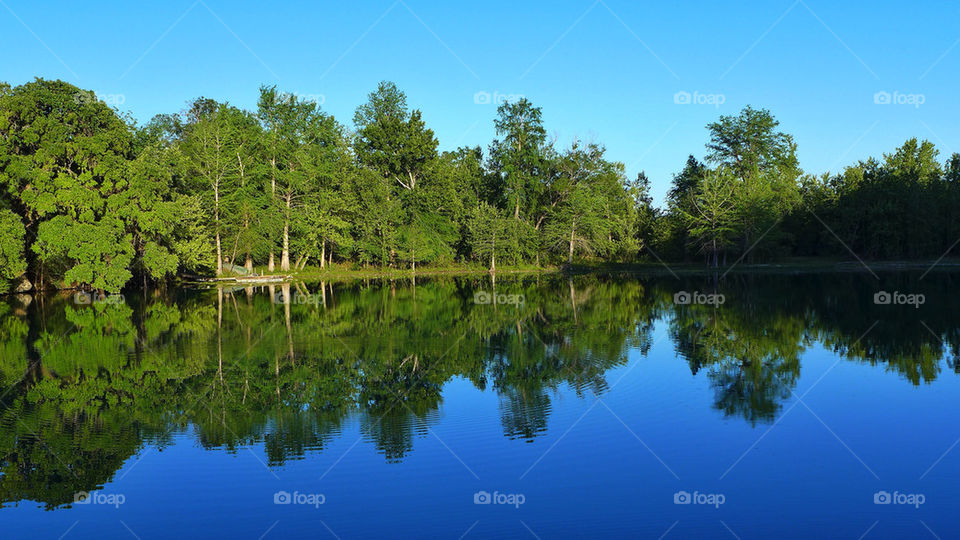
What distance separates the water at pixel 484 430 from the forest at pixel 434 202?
28.0 m

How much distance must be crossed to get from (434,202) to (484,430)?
61.8m

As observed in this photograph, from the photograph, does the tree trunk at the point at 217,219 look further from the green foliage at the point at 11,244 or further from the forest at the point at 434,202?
the green foliage at the point at 11,244

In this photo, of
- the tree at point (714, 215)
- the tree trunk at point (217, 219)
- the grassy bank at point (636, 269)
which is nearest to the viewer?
the tree trunk at point (217, 219)

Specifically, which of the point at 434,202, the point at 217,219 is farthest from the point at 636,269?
the point at 217,219

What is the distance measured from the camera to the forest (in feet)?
182

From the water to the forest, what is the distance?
28004mm

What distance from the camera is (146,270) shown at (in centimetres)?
5531

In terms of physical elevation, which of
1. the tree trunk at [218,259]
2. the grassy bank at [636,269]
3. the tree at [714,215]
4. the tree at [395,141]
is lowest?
the grassy bank at [636,269]

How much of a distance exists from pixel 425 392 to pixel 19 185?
1671 inches

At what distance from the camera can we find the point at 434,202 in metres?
75.9

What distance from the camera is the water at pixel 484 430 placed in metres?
10.9

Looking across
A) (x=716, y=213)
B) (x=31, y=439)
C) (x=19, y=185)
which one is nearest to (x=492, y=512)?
(x=31, y=439)

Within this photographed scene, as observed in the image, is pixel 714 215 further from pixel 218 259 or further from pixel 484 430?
pixel 484 430

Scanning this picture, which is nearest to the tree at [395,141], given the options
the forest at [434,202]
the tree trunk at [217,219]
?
the forest at [434,202]
